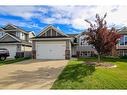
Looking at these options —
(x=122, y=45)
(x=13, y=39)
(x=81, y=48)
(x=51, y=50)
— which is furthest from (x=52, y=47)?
(x=122, y=45)

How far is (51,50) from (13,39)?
9025 millimetres

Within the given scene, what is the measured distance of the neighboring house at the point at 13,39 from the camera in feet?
111

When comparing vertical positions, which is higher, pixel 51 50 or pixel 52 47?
pixel 52 47

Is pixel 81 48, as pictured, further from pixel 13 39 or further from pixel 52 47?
pixel 13 39

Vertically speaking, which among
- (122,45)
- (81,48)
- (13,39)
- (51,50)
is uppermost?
(13,39)

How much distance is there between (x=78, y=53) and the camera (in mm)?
37375

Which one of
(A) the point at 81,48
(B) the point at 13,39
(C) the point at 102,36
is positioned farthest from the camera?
(A) the point at 81,48

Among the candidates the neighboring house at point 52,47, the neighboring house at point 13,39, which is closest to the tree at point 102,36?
the neighboring house at point 52,47

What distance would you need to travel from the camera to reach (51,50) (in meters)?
28.3

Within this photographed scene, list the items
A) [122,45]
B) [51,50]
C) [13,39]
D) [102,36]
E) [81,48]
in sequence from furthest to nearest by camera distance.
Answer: [81,48], [122,45], [13,39], [51,50], [102,36]

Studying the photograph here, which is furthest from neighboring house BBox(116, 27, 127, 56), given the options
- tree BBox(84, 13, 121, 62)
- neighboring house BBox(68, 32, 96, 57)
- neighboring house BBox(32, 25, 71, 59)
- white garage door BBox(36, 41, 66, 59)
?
tree BBox(84, 13, 121, 62)
